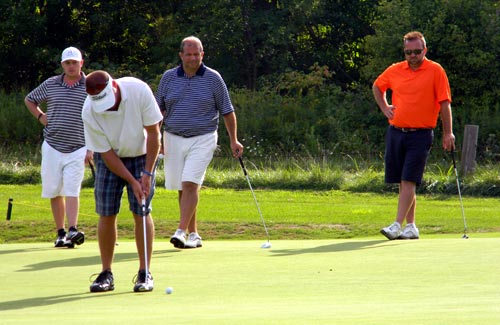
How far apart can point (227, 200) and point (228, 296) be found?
11813mm

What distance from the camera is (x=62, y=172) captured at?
1140 centimetres

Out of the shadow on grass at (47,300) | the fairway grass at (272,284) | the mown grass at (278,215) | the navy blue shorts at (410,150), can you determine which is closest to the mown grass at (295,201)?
the mown grass at (278,215)

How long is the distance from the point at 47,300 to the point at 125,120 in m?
1.33

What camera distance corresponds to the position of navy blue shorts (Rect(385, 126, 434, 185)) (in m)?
11.4

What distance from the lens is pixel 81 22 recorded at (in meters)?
40.0

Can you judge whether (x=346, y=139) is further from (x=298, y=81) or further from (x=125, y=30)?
(x=125, y=30)

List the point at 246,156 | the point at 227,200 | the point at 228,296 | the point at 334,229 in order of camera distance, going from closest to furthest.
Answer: the point at 228,296, the point at 334,229, the point at 227,200, the point at 246,156

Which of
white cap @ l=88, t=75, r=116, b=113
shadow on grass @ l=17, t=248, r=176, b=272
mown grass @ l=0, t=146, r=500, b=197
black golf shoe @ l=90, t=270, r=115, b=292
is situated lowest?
mown grass @ l=0, t=146, r=500, b=197

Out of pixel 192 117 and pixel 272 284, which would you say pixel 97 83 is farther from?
pixel 192 117

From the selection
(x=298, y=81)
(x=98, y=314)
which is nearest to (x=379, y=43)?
(x=298, y=81)

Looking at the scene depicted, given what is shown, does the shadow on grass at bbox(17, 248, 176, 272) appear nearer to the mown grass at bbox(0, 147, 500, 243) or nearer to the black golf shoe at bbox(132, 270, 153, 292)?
the black golf shoe at bbox(132, 270, 153, 292)

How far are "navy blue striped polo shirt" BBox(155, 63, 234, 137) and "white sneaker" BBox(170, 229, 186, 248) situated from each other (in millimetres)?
995

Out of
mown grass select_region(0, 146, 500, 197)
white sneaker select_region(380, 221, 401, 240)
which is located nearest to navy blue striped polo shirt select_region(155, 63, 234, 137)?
white sneaker select_region(380, 221, 401, 240)

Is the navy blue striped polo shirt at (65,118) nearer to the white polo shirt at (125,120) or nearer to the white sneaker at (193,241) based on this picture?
the white sneaker at (193,241)
